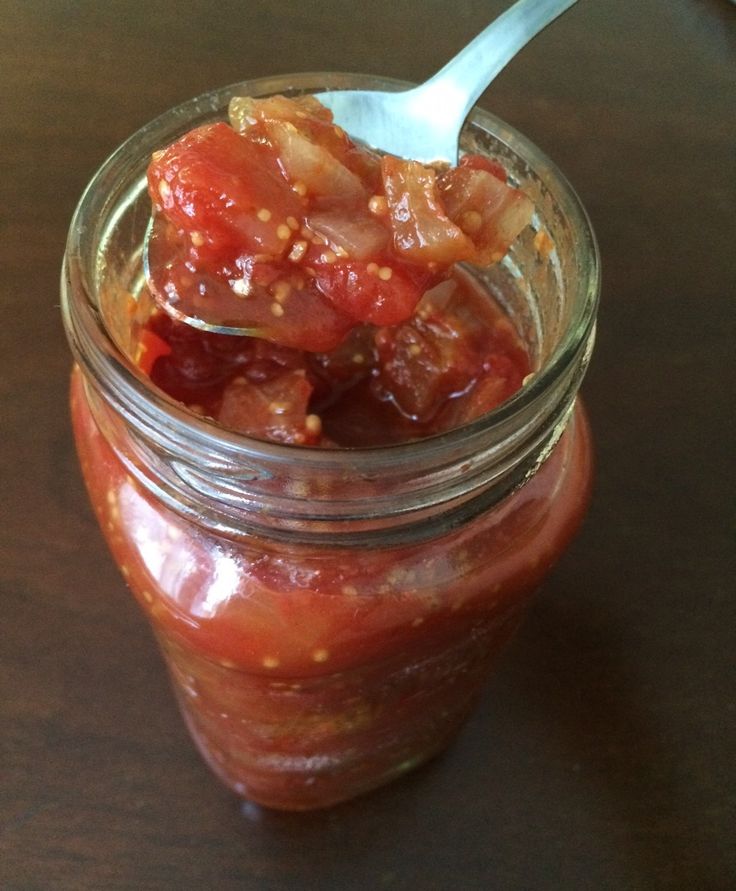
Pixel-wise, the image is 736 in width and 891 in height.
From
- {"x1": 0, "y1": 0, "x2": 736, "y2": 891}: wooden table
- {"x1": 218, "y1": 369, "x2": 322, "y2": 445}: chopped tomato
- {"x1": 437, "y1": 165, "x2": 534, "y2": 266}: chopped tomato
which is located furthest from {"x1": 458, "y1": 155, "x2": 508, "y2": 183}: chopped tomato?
{"x1": 0, "y1": 0, "x2": 736, "y2": 891}: wooden table

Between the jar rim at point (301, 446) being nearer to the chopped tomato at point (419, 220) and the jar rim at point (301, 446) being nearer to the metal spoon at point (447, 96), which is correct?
the metal spoon at point (447, 96)

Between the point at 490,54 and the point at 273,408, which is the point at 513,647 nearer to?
the point at 273,408

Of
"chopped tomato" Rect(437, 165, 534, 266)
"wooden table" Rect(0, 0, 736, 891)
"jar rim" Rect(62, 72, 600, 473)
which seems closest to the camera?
"jar rim" Rect(62, 72, 600, 473)

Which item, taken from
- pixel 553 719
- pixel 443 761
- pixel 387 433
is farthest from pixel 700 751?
pixel 387 433

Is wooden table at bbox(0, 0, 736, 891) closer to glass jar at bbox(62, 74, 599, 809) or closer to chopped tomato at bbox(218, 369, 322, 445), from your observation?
glass jar at bbox(62, 74, 599, 809)

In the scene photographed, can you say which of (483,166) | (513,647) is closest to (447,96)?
(483,166)

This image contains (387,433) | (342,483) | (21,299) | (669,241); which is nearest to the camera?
(342,483)

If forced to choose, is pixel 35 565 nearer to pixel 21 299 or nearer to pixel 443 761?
pixel 21 299
